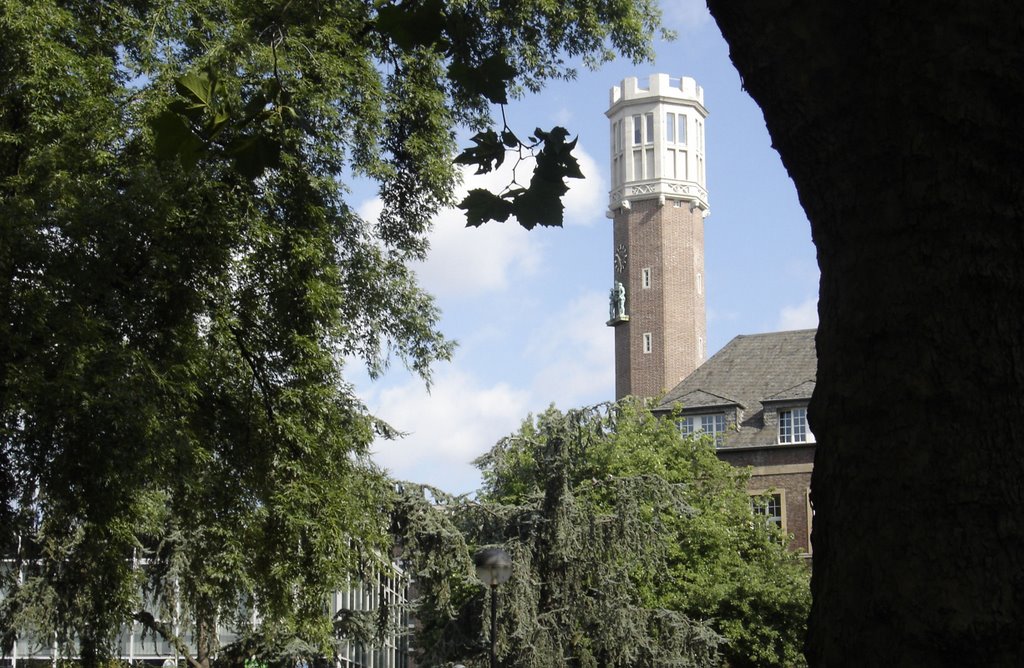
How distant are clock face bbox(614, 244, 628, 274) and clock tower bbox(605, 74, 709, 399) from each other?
0.19ft

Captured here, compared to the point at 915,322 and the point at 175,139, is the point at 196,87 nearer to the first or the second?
the point at 175,139

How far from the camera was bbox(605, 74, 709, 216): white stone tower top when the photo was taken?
80.9m

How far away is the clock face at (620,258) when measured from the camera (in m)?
79.5

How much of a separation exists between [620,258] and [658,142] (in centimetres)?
816

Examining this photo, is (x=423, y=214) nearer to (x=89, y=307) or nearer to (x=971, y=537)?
(x=89, y=307)

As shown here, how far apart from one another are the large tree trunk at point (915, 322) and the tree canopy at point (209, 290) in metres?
9.46

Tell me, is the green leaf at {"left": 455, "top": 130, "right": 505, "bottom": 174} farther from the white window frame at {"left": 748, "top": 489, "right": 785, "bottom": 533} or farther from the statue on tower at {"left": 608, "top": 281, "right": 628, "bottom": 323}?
the statue on tower at {"left": 608, "top": 281, "right": 628, "bottom": 323}

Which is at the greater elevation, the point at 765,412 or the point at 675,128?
the point at 675,128

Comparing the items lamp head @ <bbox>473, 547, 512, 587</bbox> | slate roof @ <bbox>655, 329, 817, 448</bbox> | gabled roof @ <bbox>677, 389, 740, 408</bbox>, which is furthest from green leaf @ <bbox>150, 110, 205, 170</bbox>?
gabled roof @ <bbox>677, 389, 740, 408</bbox>

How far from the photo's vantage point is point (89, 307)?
1266 centimetres

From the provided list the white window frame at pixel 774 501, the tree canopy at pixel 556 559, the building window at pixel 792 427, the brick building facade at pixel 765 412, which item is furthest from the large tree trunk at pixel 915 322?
the building window at pixel 792 427

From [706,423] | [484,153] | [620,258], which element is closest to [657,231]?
[620,258]

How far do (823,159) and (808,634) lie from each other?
2.47 feet

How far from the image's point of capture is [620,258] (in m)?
79.9
